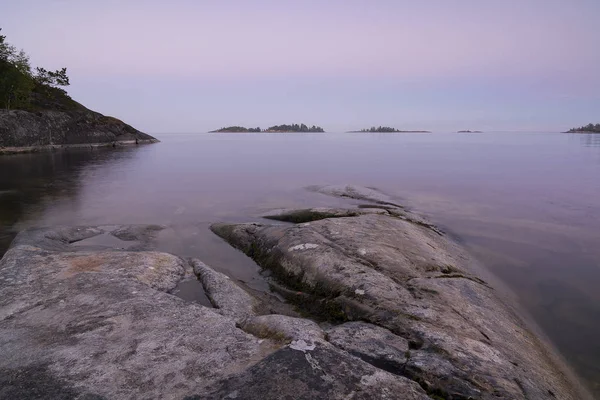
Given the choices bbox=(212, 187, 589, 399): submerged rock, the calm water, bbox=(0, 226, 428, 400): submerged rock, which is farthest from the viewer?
the calm water

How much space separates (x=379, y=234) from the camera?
11.9m

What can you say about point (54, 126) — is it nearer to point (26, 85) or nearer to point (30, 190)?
point (26, 85)

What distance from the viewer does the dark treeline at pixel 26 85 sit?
61594 millimetres

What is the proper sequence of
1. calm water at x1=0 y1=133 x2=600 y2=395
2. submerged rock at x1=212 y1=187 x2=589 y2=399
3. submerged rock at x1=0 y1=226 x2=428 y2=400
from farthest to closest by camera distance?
calm water at x1=0 y1=133 x2=600 y2=395 → submerged rock at x1=212 y1=187 x2=589 y2=399 → submerged rock at x1=0 y1=226 x2=428 y2=400

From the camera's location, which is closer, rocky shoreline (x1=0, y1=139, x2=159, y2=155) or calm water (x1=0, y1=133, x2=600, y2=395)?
calm water (x1=0, y1=133, x2=600, y2=395)

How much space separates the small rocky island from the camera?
59.4 m

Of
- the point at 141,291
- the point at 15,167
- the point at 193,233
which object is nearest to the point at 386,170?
the point at 193,233

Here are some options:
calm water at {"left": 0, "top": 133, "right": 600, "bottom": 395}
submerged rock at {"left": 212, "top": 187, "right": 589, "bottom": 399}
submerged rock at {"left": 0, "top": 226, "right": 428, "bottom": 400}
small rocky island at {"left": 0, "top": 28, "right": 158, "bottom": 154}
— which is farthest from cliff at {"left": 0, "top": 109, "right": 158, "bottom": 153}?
submerged rock at {"left": 212, "top": 187, "right": 589, "bottom": 399}

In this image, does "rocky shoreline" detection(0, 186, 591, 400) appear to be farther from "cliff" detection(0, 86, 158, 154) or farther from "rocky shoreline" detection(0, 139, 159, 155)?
A: "cliff" detection(0, 86, 158, 154)

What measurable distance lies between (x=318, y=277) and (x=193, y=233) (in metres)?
8.06

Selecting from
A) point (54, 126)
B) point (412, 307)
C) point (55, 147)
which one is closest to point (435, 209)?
point (412, 307)

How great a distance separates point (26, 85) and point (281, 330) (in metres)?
80.1

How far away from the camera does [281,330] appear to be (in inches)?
239

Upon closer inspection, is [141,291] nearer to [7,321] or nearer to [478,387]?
[7,321]
